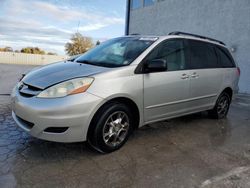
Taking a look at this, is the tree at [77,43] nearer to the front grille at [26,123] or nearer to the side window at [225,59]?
the side window at [225,59]

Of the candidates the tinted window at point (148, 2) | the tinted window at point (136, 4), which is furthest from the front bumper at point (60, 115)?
the tinted window at point (136, 4)

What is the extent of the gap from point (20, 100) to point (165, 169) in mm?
1924

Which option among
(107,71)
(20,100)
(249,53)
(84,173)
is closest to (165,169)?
(84,173)

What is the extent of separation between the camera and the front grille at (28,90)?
277 cm

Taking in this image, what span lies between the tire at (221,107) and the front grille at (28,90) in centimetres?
358

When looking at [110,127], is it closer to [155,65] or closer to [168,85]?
[155,65]

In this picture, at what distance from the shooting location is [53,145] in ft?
10.5

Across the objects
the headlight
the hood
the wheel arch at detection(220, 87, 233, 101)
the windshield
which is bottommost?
the wheel arch at detection(220, 87, 233, 101)

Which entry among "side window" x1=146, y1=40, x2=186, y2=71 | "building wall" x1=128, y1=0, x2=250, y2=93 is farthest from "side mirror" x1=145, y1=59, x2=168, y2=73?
"building wall" x1=128, y1=0, x2=250, y2=93

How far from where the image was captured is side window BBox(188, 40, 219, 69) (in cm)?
415

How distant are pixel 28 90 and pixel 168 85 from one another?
197cm

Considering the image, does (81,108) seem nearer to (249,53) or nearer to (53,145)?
(53,145)

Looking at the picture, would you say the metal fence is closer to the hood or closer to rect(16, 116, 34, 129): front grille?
the hood

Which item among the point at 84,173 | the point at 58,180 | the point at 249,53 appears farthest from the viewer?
the point at 249,53
